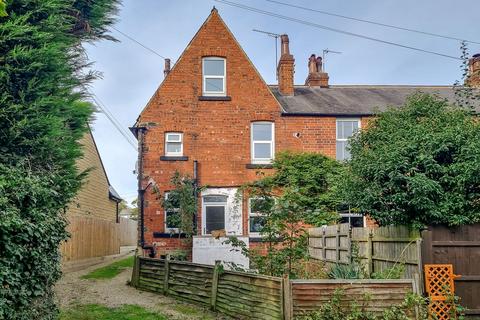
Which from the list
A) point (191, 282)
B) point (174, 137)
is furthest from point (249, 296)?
point (174, 137)

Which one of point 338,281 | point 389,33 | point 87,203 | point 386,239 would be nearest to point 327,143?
point 389,33

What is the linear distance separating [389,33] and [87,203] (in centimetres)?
1750

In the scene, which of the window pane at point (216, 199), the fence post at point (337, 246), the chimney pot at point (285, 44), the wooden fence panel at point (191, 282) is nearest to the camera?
the wooden fence panel at point (191, 282)

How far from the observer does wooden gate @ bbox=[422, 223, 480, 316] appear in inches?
298

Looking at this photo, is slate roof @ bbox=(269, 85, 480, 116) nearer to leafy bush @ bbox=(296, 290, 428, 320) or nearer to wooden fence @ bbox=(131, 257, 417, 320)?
wooden fence @ bbox=(131, 257, 417, 320)

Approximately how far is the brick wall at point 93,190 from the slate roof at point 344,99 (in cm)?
951

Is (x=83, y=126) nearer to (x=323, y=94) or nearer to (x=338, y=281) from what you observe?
(x=338, y=281)

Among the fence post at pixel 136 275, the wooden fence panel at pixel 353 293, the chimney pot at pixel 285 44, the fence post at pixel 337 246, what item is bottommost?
the fence post at pixel 136 275

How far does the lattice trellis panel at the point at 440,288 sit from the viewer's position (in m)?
7.21

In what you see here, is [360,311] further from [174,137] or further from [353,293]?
[174,137]

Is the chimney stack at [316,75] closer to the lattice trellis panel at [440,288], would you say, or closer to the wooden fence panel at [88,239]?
the wooden fence panel at [88,239]

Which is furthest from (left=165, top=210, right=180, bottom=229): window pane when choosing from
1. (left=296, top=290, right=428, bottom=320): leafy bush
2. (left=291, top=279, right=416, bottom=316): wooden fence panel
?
(left=296, top=290, right=428, bottom=320): leafy bush

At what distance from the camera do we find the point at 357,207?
8.93m

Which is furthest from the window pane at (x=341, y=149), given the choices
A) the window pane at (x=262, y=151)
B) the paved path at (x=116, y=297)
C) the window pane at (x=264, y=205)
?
the paved path at (x=116, y=297)
